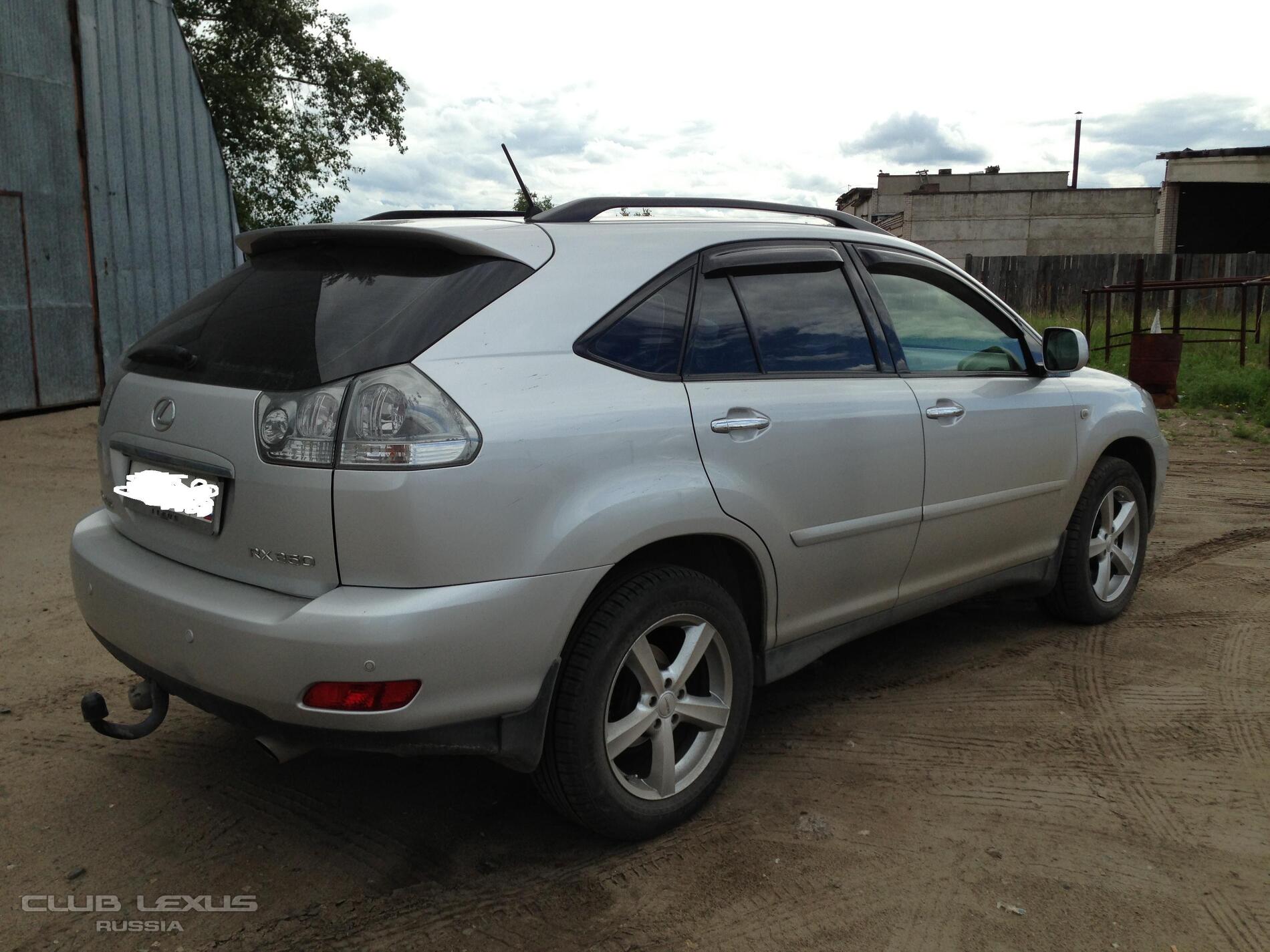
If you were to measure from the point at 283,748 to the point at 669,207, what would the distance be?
6.38 feet

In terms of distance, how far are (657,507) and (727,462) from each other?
320 mm

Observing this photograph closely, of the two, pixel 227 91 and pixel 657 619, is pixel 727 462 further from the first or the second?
pixel 227 91

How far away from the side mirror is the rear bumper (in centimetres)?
251

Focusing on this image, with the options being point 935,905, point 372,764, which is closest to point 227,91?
point 372,764

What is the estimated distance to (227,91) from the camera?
63.3ft

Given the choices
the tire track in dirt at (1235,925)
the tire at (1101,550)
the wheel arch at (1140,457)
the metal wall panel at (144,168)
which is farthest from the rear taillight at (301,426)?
the metal wall panel at (144,168)

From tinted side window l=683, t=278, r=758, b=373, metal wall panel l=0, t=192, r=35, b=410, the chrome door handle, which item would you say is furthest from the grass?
metal wall panel l=0, t=192, r=35, b=410

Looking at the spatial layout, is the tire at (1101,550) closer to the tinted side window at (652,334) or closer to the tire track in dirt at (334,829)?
the tinted side window at (652,334)

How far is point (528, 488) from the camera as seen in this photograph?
2.44m

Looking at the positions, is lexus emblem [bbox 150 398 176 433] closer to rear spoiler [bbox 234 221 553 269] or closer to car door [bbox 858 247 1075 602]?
rear spoiler [bbox 234 221 553 269]

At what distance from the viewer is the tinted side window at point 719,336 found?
2996mm

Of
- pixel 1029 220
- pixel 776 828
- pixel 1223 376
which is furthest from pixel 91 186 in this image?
pixel 1029 220

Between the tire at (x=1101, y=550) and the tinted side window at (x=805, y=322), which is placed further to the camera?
the tire at (x=1101, y=550)

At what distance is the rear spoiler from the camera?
A: 264 centimetres
